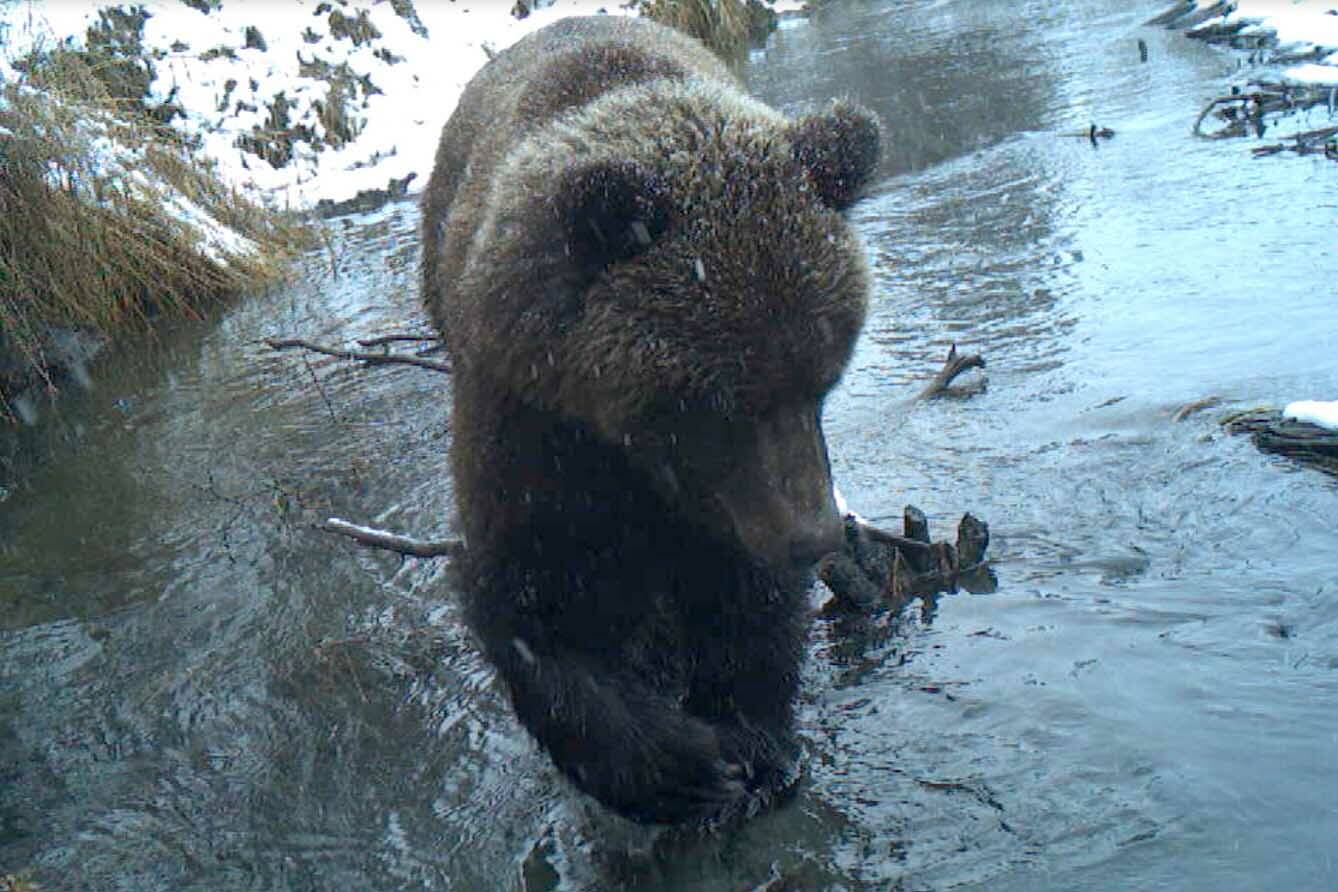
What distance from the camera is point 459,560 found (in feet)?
11.8

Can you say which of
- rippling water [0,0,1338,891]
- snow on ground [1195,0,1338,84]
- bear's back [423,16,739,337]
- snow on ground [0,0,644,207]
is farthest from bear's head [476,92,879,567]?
snow on ground [0,0,644,207]

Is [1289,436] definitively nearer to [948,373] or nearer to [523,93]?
[948,373]

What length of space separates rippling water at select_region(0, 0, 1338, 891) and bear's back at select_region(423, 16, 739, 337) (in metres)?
0.86

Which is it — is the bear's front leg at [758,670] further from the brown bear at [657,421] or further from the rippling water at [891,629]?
the rippling water at [891,629]

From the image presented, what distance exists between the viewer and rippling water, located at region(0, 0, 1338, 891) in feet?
10.4

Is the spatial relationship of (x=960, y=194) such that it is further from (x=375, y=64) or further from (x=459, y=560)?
(x=375, y=64)

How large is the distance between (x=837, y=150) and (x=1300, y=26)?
1192 cm

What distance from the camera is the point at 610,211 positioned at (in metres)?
2.79

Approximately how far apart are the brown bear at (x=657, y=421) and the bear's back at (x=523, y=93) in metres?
0.09

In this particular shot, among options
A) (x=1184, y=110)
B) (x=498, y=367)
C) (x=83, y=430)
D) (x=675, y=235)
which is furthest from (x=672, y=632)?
(x=1184, y=110)

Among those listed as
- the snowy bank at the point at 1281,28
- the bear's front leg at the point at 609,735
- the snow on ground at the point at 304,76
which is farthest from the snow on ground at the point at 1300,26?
the bear's front leg at the point at 609,735

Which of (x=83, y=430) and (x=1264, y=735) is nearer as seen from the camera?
(x=1264, y=735)

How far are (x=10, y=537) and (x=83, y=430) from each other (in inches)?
64.9

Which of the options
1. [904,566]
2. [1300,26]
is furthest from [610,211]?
[1300,26]
